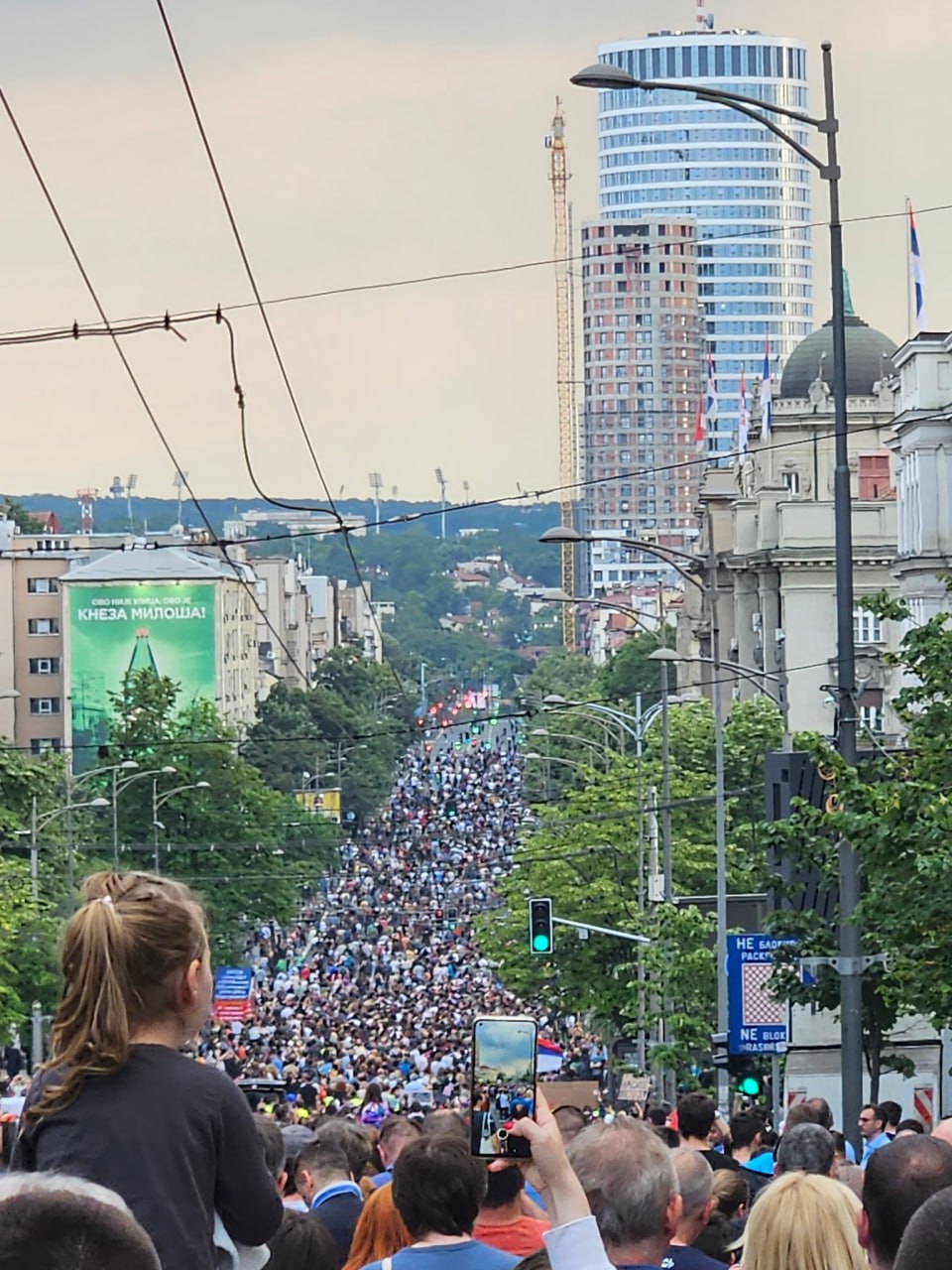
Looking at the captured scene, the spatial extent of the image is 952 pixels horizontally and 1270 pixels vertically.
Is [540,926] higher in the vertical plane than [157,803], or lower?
lower

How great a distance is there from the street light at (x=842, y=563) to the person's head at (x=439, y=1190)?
1584cm

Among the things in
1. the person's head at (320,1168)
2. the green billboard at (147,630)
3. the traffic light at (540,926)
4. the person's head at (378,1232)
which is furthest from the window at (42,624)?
the person's head at (378,1232)

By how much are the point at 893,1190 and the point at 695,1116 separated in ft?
26.5

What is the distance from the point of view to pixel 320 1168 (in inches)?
426

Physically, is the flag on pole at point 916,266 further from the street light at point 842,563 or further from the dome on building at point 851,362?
the dome on building at point 851,362

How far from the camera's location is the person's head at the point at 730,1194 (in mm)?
11094

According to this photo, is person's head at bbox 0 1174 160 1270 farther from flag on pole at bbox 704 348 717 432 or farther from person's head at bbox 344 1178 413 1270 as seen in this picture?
flag on pole at bbox 704 348 717 432

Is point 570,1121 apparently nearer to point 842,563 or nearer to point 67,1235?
point 67,1235

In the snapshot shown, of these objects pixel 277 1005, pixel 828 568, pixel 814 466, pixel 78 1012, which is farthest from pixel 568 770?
pixel 78 1012

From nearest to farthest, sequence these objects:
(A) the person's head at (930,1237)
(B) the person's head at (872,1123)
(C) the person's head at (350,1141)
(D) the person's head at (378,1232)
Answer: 1. (A) the person's head at (930,1237)
2. (D) the person's head at (378,1232)
3. (C) the person's head at (350,1141)
4. (B) the person's head at (872,1123)

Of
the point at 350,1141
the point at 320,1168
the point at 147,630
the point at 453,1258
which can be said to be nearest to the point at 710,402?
the point at 147,630

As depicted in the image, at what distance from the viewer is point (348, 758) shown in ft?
504

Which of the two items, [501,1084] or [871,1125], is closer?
[501,1084]

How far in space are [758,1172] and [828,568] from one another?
252ft
